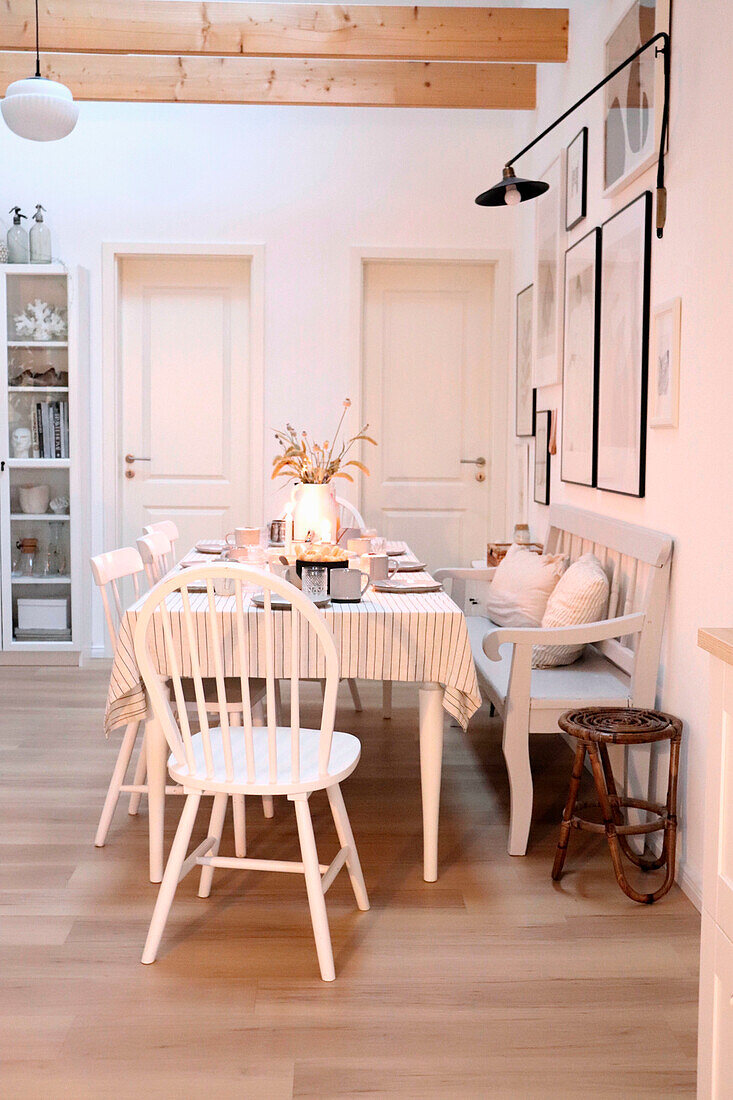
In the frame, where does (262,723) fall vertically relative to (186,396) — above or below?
below

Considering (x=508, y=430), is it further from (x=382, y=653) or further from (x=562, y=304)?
(x=382, y=653)

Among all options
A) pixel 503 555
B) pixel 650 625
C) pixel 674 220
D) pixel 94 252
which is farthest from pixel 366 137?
pixel 650 625

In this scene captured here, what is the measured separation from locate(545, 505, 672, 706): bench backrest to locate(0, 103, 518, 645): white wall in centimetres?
228

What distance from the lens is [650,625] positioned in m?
3.02

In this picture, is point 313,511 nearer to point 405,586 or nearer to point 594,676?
point 405,586

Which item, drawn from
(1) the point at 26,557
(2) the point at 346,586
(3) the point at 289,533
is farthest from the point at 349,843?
(1) the point at 26,557

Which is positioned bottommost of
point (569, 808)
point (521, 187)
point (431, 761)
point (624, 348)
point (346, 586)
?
point (569, 808)

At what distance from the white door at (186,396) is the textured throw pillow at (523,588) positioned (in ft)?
6.86

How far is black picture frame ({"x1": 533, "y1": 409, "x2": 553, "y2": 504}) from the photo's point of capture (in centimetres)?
469

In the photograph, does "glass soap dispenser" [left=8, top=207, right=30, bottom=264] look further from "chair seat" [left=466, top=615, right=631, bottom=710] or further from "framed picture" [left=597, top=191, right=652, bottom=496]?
"chair seat" [left=466, top=615, right=631, bottom=710]

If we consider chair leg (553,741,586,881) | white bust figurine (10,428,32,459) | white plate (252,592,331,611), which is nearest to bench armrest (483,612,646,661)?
chair leg (553,741,586,881)

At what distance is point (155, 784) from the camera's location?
2.72 metres

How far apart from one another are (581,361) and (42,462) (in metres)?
2.94

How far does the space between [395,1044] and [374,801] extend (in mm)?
1444
